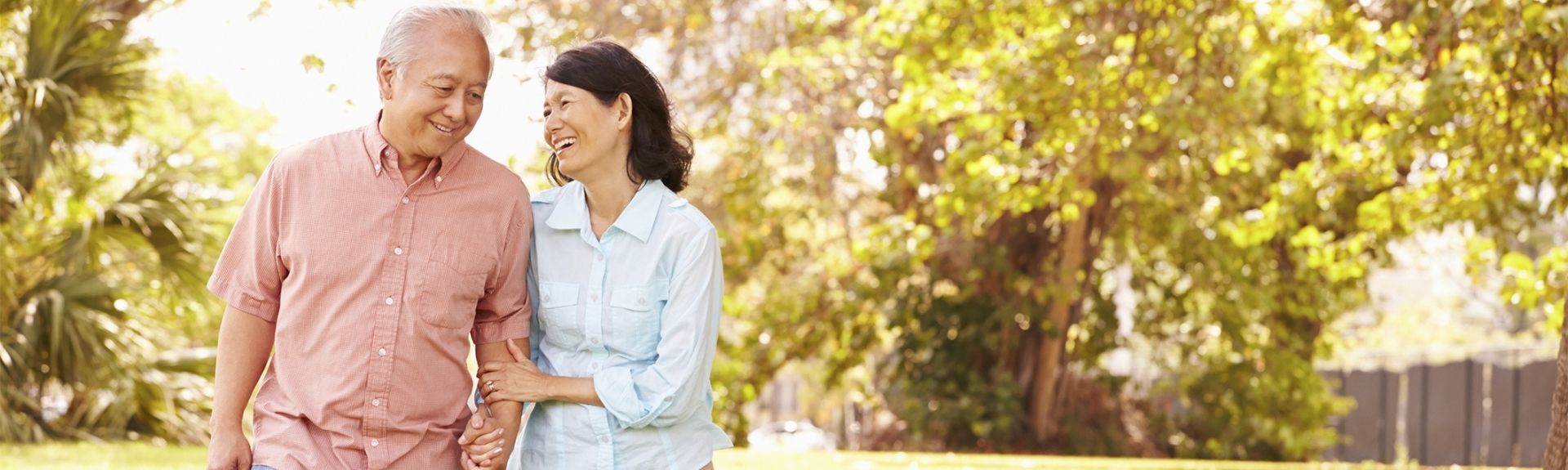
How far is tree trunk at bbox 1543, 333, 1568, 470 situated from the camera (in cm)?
456

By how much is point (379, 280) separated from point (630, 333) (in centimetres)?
45

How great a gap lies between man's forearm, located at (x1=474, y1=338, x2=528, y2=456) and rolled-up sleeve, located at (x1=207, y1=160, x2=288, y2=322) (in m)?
0.39

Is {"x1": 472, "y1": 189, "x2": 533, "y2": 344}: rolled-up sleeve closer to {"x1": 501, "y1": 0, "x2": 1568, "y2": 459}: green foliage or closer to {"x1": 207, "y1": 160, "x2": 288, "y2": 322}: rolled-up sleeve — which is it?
{"x1": 207, "y1": 160, "x2": 288, "y2": 322}: rolled-up sleeve

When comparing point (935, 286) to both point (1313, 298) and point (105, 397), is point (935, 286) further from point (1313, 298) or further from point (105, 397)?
point (105, 397)

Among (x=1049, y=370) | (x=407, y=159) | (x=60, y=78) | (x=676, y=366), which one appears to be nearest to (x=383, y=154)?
(x=407, y=159)

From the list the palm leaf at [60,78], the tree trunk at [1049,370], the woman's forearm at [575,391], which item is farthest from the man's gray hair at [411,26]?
the tree trunk at [1049,370]

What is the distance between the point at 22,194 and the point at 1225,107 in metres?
6.80

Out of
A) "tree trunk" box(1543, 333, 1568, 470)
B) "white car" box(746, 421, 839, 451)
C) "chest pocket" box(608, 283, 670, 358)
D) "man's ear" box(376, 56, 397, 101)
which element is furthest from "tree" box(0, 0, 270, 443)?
"white car" box(746, 421, 839, 451)

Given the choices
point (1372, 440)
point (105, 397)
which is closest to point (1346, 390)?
point (1372, 440)

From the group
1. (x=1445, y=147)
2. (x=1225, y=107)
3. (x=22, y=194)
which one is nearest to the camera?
(x=1445, y=147)

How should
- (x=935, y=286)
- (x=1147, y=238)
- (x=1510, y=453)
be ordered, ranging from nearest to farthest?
1. (x=1147, y=238)
2. (x=935, y=286)
3. (x=1510, y=453)

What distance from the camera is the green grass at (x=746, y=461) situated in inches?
301

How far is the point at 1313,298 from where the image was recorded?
44.5 ft

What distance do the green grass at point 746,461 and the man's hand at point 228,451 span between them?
188 inches
